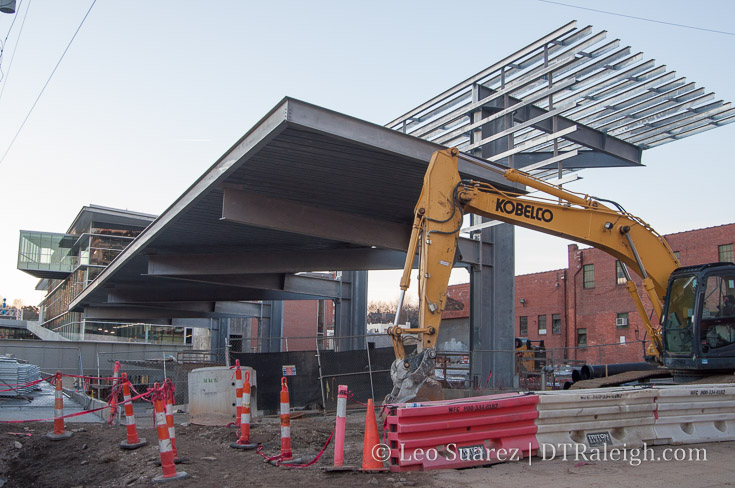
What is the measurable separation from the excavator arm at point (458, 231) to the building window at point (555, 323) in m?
34.4

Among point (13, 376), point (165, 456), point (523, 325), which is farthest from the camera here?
point (523, 325)

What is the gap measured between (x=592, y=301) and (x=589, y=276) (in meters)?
1.80

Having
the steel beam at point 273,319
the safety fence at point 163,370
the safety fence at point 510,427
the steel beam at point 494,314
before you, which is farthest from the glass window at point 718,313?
the steel beam at point 273,319

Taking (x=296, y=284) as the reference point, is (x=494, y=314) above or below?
below

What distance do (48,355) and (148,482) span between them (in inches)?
1162

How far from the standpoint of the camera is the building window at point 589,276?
4406 centimetres

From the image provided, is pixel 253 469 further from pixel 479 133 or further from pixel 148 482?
pixel 479 133

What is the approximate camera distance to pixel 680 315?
12508 mm

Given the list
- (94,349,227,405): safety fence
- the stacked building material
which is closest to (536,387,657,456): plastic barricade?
(94,349,227,405): safety fence

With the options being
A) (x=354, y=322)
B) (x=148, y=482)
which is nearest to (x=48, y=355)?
(x=354, y=322)

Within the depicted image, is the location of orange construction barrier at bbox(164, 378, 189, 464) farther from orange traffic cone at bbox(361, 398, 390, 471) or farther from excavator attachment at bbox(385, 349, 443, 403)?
excavator attachment at bbox(385, 349, 443, 403)

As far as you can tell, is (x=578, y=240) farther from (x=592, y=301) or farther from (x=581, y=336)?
(x=581, y=336)

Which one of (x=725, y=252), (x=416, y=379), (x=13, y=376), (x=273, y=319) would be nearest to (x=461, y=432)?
(x=416, y=379)

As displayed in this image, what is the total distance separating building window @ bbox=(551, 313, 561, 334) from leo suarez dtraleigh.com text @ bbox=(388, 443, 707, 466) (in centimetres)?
3879
